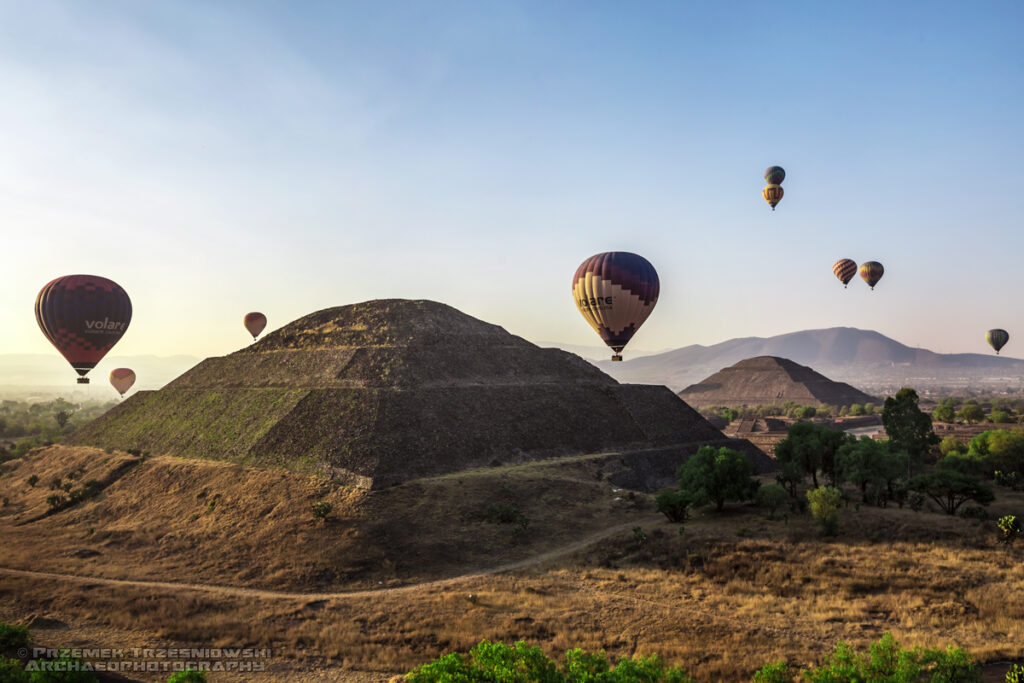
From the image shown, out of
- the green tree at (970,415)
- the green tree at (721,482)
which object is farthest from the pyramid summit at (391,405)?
the green tree at (970,415)

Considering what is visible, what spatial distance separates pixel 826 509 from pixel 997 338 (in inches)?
6643

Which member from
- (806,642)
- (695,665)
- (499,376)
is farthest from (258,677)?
(499,376)

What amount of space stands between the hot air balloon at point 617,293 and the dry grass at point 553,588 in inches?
866

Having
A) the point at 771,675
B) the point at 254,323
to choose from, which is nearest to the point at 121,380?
the point at 254,323

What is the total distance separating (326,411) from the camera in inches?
2188

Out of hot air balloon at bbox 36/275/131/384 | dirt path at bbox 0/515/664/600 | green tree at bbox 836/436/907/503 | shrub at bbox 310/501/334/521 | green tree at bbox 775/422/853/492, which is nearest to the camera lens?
dirt path at bbox 0/515/664/600

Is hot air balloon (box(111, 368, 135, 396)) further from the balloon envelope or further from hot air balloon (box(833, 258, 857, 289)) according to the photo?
hot air balloon (box(833, 258, 857, 289))

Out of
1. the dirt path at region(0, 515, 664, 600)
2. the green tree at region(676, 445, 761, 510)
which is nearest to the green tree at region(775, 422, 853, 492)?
the green tree at region(676, 445, 761, 510)

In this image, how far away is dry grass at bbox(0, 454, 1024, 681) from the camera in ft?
78.7

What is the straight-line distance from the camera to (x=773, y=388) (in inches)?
7111

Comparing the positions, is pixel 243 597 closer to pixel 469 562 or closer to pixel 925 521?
pixel 469 562

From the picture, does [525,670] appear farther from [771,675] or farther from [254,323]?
[254,323]

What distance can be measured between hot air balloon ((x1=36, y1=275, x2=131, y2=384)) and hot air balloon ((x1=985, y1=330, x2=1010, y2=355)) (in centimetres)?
19156

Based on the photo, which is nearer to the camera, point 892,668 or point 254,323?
point 892,668
